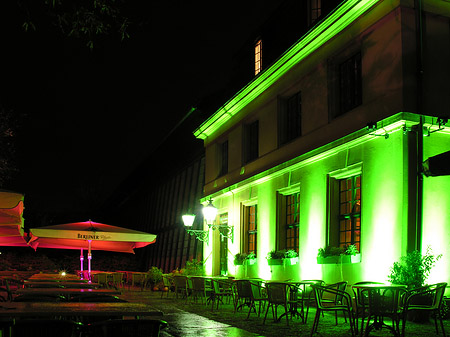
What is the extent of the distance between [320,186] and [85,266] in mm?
22175

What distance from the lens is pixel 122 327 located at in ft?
13.3

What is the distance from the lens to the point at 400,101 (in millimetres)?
10945

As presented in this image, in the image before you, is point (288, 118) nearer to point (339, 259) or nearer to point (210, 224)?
point (339, 259)

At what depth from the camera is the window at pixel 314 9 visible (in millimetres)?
15312

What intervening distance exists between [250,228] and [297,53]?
6384 millimetres

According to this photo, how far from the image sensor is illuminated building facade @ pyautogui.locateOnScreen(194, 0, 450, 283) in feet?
35.5

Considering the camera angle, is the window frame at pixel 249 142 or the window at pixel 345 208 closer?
the window at pixel 345 208

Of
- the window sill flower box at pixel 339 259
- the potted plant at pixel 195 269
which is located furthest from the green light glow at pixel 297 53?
the potted plant at pixel 195 269

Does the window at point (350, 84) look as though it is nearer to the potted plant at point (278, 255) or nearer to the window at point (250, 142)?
the potted plant at point (278, 255)

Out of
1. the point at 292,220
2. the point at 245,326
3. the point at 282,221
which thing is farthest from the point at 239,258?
the point at 245,326

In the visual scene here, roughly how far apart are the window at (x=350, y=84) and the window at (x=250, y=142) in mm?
5767

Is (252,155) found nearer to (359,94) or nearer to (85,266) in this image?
(359,94)

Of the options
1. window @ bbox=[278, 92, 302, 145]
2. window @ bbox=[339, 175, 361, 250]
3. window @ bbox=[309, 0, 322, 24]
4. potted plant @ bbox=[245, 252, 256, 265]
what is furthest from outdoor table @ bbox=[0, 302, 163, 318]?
potted plant @ bbox=[245, 252, 256, 265]

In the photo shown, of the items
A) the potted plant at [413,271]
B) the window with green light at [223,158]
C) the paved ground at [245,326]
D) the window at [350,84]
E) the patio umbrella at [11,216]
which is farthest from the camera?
the window with green light at [223,158]
